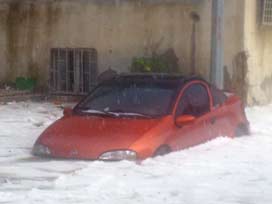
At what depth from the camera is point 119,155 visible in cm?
1200

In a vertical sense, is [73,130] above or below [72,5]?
below

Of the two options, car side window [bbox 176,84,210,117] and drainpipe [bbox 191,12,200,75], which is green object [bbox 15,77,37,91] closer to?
drainpipe [bbox 191,12,200,75]

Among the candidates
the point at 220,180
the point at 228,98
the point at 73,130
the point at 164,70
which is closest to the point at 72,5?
the point at 164,70

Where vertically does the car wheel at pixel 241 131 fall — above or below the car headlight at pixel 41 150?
below

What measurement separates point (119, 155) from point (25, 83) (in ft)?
31.5

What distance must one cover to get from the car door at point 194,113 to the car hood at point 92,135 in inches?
18.4

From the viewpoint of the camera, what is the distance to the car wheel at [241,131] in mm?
14648

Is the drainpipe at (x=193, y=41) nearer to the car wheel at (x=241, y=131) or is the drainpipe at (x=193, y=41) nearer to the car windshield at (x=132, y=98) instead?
the car wheel at (x=241, y=131)

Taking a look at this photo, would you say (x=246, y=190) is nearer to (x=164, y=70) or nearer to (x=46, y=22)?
(x=164, y=70)

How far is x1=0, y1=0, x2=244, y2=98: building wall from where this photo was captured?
63.5 feet

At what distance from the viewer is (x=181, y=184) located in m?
10.8

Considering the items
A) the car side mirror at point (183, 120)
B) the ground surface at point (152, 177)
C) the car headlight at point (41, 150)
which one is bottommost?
the ground surface at point (152, 177)

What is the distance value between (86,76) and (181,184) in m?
10.6

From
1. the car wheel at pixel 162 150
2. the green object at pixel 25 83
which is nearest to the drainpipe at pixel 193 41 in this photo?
the green object at pixel 25 83
